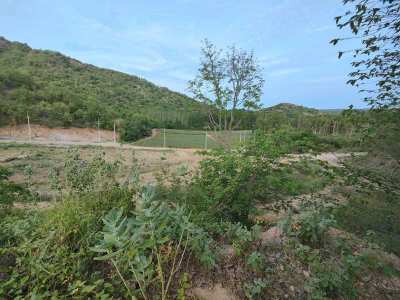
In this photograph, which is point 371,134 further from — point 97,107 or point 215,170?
point 97,107

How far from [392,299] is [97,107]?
2780 cm

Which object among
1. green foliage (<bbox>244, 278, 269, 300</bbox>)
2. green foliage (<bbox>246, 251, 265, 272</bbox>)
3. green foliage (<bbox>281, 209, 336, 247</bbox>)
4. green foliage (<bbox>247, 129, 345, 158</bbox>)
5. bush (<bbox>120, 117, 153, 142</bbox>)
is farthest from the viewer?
bush (<bbox>120, 117, 153, 142</bbox>)

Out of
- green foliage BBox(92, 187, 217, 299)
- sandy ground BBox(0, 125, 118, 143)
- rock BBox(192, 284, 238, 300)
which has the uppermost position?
green foliage BBox(92, 187, 217, 299)

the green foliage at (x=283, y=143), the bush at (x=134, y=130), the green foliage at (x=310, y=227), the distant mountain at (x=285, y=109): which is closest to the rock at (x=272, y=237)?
the green foliage at (x=310, y=227)

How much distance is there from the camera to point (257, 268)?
1.54m

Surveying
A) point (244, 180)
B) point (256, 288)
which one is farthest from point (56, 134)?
point (256, 288)

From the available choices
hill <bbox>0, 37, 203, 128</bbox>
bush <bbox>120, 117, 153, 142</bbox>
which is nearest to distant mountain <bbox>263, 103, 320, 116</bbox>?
hill <bbox>0, 37, 203, 128</bbox>

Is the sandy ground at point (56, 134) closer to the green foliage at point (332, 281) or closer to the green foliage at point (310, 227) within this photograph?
the green foliage at point (310, 227)

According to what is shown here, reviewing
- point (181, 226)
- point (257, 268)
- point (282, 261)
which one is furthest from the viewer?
point (282, 261)

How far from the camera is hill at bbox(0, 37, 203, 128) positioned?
22.3 meters

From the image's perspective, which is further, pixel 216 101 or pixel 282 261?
pixel 216 101

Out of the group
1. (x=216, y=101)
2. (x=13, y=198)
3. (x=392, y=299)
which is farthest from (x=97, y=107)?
(x=392, y=299)

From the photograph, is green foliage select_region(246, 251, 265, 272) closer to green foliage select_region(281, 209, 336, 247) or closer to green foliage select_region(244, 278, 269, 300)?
green foliage select_region(244, 278, 269, 300)

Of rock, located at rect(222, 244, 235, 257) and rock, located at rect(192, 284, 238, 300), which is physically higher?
rock, located at rect(222, 244, 235, 257)
